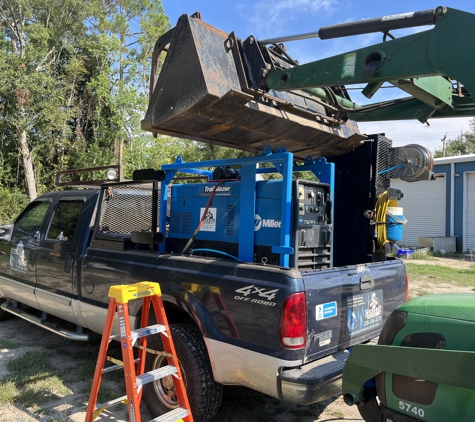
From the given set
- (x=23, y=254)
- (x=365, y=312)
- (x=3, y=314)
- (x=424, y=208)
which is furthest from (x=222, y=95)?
(x=424, y=208)

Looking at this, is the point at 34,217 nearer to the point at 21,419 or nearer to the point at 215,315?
the point at 21,419

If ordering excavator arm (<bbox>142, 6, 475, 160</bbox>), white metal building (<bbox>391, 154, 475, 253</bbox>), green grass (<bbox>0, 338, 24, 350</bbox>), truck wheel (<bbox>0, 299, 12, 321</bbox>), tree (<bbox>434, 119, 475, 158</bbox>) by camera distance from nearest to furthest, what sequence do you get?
excavator arm (<bbox>142, 6, 475, 160</bbox>)
green grass (<bbox>0, 338, 24, 350</bbox>)
truck wheel (<bbox>0, 299, 12, 321</bbox>)
white metal building (<bbox>391, 154, 475, 253</bbox>)
tree (<bbox>434, 119, 475, 158</bbox>)

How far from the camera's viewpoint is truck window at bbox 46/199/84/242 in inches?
182

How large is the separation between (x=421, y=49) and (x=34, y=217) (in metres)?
4.85

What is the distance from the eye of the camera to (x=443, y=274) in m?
11.2

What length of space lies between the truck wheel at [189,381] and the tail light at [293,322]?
0.74 metres

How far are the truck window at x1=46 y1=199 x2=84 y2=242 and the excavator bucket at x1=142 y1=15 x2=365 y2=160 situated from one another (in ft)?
5.76

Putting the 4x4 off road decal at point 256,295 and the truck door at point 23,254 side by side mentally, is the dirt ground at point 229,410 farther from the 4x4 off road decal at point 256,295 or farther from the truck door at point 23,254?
the 4x4 off road decal at point 256,295

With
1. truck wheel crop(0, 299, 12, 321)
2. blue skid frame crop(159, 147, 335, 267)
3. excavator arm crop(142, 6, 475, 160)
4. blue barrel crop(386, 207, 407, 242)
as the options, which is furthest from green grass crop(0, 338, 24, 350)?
blue barrel crop(386, 207, 407, 242)

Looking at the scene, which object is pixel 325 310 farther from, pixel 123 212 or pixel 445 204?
pixel 445 204

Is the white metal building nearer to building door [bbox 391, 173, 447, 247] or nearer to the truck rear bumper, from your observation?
building door [bbox 391, 173, 447, 247]

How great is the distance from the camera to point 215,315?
2.97 m

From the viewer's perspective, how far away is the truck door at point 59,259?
443 cm

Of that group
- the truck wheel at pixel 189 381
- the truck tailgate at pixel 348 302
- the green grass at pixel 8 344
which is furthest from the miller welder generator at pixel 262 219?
the green grass at pixel 8 344
